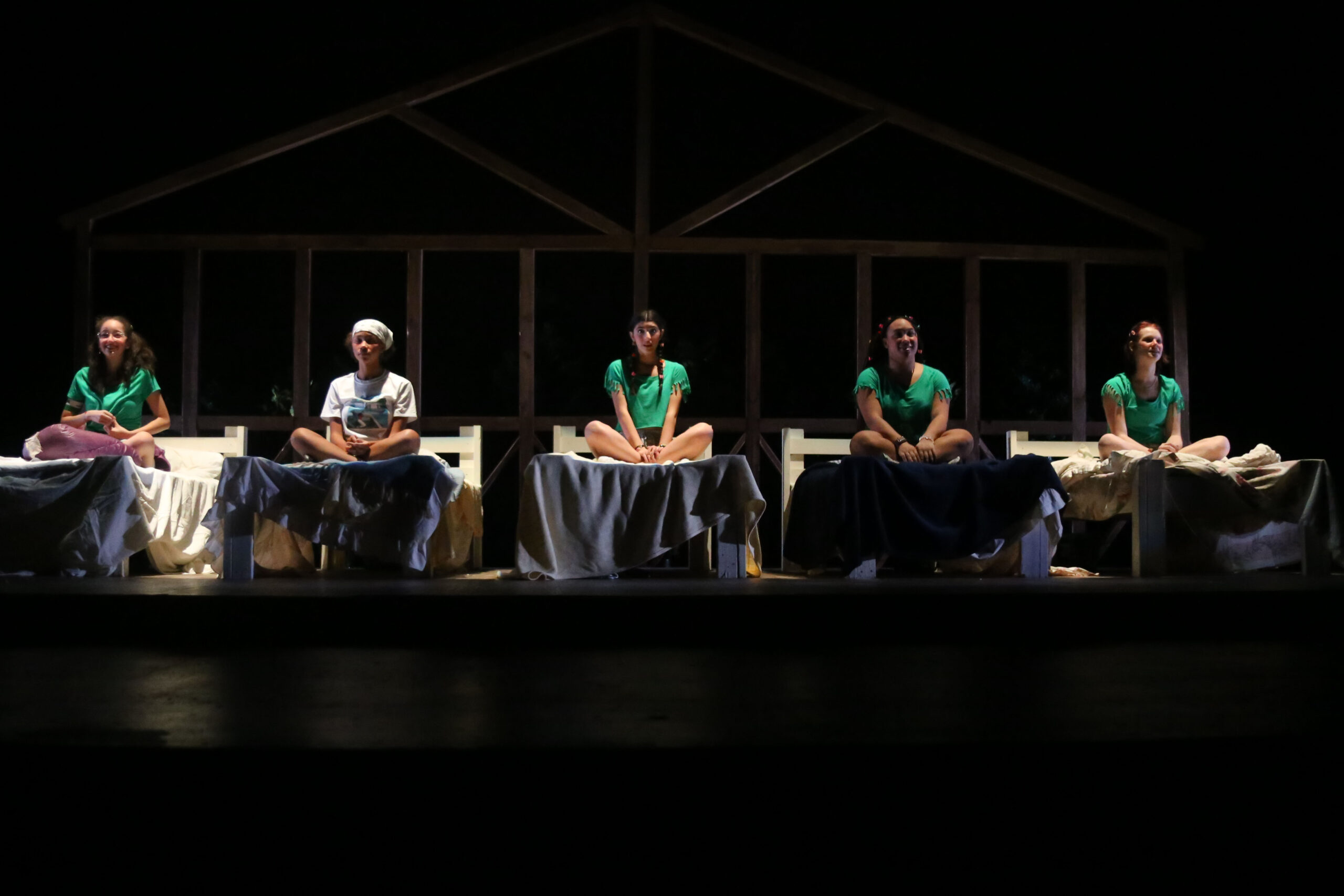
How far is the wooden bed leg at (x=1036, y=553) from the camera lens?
4148 mm

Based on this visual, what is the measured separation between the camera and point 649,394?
15.2 feet

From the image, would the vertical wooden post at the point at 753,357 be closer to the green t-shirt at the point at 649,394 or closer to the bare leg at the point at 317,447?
the green t-shirt at the point at 649,394

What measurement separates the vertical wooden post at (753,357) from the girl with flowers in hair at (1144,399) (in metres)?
1.69

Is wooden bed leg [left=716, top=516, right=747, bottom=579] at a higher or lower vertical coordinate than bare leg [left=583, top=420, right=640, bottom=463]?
lower

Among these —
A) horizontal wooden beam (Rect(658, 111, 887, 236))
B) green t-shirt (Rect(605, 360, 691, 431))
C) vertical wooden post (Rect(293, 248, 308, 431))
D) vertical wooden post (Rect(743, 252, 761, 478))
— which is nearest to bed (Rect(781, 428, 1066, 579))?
green t-shirt (Rect(605, 360, 691, 431))

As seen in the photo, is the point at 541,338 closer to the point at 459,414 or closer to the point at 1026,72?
the point at 459,414

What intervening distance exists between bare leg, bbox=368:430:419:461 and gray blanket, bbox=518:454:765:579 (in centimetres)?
68

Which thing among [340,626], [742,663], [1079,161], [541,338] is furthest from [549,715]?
[1079,161]

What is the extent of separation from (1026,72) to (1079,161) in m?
0.57

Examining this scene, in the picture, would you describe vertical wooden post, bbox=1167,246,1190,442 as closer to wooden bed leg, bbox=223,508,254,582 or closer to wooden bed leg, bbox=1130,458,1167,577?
wooden bed leg, bbox=1130,458,1167,577

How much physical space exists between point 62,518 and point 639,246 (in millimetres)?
2890

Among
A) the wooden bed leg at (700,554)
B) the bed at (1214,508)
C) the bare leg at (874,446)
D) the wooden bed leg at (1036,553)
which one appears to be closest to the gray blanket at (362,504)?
the wooden bed leg at (700,554)

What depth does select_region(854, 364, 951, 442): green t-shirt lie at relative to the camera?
14.6 feet

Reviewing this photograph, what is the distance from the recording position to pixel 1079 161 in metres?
5.59
